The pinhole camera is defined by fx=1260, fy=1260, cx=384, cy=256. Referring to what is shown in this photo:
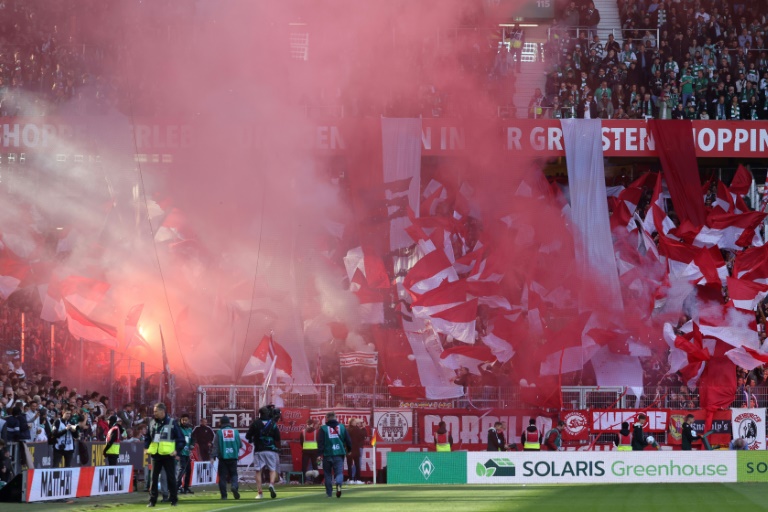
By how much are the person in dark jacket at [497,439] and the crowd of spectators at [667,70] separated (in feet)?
36.5

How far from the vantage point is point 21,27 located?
33.6m

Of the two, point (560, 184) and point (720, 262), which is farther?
point (560, 184)

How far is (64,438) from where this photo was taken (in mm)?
21109

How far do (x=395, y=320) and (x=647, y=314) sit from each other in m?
6.28

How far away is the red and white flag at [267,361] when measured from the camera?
2925cm

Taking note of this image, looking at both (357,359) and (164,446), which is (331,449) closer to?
(164,446)

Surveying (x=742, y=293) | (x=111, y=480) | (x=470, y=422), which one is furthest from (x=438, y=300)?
(x=111, y=480)

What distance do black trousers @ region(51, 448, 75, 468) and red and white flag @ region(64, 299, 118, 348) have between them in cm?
785

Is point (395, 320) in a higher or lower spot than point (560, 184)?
lower

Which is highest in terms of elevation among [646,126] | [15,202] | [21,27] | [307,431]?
[21,27]

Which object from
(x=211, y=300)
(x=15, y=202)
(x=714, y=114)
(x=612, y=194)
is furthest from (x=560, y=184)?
(x=15, y=202)

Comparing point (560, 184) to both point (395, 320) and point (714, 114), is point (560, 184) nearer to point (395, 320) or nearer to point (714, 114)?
point (714, 114)

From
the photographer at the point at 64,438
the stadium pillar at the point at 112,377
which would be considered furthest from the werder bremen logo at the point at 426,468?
the photographer at the point at 64,438

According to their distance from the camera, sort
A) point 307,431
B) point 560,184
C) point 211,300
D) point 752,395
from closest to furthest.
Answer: point 307,431
point 752,395
point 211,300
point 560,184
